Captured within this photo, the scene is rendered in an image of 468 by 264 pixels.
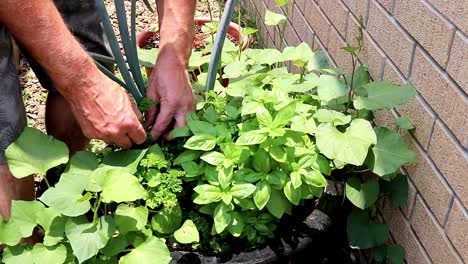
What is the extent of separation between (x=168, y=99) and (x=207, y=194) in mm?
336

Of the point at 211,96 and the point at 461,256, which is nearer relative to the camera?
the point at 461,256

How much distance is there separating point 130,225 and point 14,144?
366mm

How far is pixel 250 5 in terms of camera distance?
11.5 feet

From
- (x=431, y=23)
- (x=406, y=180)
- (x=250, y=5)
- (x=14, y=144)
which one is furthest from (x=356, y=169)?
(x=250, y=5)

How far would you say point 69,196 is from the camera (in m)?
1.42

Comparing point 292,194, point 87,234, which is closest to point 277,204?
point 292,194

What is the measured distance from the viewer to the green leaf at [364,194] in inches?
65.5

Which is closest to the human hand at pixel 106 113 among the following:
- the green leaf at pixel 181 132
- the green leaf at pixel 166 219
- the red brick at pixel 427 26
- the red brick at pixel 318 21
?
the green leaf at pixel 181 132

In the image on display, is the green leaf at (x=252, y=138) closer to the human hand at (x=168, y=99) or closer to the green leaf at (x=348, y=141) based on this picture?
the green leaf at (x=348, y=141)

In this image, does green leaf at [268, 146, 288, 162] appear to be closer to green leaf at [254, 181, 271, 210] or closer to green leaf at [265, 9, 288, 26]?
green leaf at [254, 181, 271, 210]

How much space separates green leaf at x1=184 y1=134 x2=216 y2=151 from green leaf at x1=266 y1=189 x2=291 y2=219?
205 mm

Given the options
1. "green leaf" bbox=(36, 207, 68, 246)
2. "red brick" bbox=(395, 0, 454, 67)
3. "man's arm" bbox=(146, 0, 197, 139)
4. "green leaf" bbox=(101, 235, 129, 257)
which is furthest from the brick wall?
"green leaf" bbox=(36, 207, 68, 246)

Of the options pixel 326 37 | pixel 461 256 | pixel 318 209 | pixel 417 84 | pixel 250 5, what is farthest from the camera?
pixel 250 5

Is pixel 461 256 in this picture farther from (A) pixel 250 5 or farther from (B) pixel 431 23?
(A) pixel 250 5
